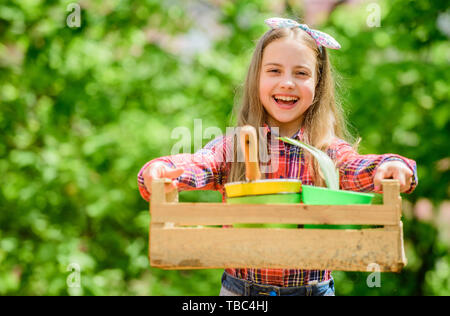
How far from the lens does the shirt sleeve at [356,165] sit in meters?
1.23

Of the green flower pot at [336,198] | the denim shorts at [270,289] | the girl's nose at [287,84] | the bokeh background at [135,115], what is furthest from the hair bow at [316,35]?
the bokeh background at [135,115]

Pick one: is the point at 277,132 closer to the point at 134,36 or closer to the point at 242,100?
the point at 242,100

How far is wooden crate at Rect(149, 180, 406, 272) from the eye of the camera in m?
1.02

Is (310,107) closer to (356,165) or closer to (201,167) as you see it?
(356,165)

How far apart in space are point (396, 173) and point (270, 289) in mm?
432

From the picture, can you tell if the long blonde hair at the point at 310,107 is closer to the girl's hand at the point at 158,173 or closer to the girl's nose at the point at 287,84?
the girl's nose at the point at 287,84

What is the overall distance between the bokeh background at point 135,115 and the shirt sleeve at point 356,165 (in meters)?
1.61

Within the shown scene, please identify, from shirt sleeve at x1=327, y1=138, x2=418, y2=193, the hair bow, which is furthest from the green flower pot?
the hair bow

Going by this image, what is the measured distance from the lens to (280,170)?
1.40m

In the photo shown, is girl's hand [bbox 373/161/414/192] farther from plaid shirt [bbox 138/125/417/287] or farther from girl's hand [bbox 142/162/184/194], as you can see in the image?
girl's hand [bbox 142/162/184/194]

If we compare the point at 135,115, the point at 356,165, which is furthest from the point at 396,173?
the point at 135,115

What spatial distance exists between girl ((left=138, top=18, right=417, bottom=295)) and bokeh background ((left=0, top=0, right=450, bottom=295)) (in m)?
1.53

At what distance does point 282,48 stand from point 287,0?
2.08 metres

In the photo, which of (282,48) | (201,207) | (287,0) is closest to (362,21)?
(287,0)
